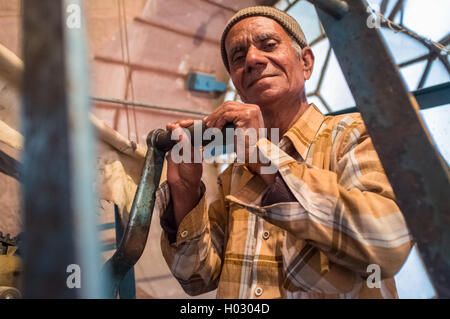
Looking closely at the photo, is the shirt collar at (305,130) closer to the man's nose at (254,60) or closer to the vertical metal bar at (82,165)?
the man's nose at (254,60)

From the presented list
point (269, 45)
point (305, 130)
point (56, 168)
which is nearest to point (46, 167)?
point (56, 168)

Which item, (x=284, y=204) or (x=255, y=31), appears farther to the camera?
(x=255, y=31)

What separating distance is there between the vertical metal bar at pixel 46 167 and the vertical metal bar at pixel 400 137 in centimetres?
30

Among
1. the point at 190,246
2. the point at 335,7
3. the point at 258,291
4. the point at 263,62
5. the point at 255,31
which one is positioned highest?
the point at 255,31

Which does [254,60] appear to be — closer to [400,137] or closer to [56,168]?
[400,137]

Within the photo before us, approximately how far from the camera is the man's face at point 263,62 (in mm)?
901

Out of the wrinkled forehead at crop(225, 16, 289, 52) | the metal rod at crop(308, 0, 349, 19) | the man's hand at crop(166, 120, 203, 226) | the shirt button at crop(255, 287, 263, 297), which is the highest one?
the wrinkled forehead at crop(225, 16, 289, 52)

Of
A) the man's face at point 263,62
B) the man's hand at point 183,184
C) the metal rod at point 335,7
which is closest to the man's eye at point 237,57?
the man's face at point 263,62

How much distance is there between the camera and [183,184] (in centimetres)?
80

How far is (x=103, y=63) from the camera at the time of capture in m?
1.93

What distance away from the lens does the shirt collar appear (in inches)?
31.4

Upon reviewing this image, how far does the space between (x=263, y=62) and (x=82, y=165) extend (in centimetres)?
80

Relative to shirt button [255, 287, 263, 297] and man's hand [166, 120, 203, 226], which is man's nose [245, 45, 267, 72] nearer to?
man's hand [166, 120, 203, 226]

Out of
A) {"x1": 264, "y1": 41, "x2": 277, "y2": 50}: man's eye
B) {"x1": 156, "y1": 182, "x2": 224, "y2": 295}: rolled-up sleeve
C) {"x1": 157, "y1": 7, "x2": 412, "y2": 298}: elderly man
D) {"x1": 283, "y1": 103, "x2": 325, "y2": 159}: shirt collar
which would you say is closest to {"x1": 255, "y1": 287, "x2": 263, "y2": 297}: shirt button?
{"x1": 157, "y1": 7, "x2": 412, "y2": 298}: elderly man
